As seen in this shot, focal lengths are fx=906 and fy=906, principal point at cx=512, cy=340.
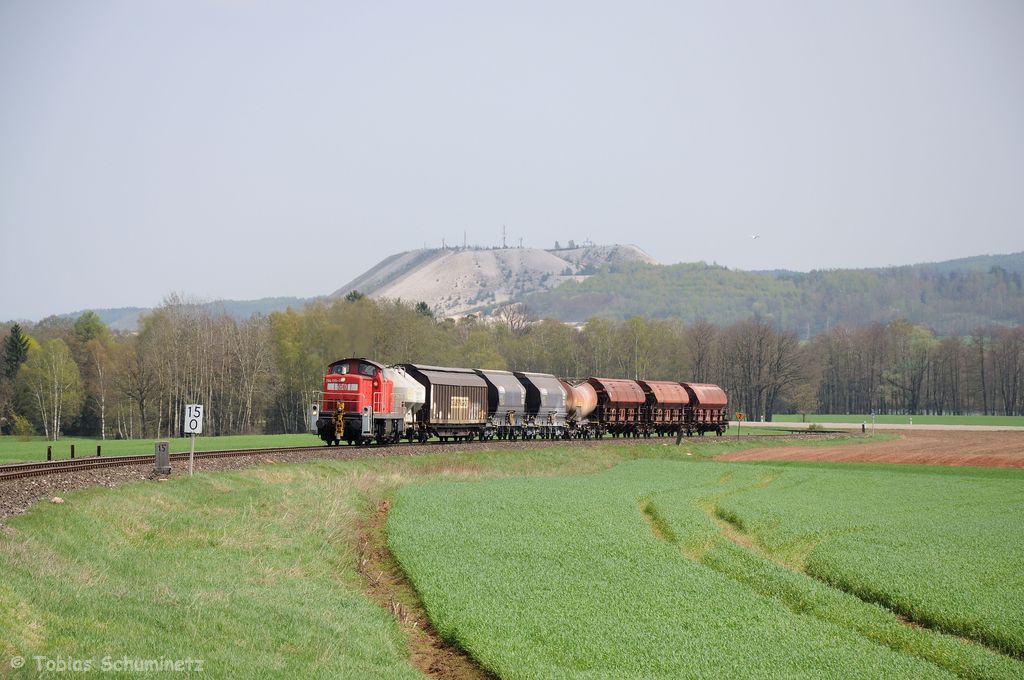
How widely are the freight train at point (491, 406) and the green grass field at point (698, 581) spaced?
1446 cm

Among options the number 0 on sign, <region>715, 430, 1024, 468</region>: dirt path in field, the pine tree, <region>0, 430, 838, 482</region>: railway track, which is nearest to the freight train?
<region>0, 430, 838, 482</region>: railway track

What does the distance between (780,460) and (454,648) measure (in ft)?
177

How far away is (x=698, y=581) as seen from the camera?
22.1 m

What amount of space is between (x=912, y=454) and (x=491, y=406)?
33.3 meters

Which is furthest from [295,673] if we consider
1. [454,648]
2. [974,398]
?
[974,398]

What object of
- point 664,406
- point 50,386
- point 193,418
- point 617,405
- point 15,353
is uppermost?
point 15,353

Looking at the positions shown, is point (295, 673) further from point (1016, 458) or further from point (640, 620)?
point (1016, 458)

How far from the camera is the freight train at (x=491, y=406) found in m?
52.5

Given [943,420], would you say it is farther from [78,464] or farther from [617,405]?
[78,464]

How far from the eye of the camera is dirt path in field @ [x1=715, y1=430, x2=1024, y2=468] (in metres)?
64.6

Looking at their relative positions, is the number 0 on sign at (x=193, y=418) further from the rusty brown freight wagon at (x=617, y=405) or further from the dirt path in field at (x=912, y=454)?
the rusty brown freight wagon at (x=617, y=405)

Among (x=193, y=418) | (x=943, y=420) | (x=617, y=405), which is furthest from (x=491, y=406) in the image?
(x=943, y=420)

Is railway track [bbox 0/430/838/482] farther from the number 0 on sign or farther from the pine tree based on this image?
the pine tree

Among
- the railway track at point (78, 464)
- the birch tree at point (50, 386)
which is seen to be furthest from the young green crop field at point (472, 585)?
the birch tree at point (50, 386)
